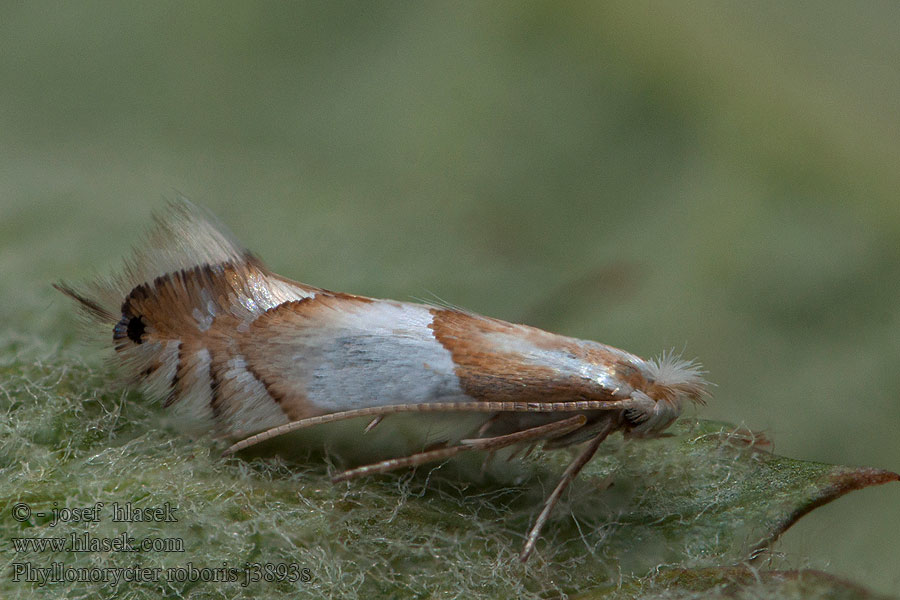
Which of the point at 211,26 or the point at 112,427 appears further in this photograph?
the point at 211,26

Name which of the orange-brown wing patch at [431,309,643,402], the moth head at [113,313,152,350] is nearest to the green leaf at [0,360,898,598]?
the moth head at [113,313,152,350]

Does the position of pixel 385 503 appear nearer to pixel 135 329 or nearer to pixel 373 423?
pixel 373 423

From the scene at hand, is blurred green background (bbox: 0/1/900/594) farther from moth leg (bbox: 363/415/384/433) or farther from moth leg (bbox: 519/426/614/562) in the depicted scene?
moth leg (bbox: 519/426/614/562)

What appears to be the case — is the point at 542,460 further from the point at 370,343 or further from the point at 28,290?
the point at 28,290

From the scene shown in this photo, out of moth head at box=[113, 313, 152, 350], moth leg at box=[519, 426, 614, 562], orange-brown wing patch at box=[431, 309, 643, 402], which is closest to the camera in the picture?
moth leg at box=[519, 426, 614, 562]

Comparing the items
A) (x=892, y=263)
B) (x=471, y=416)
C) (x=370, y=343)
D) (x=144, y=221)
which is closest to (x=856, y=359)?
(x=892, y=263)

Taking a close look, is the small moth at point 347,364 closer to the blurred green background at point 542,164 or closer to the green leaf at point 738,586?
the green leaf at point 738,586

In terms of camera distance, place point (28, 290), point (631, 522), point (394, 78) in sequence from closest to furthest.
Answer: point (631, 522) < point (28, 290) < point (394, 78)

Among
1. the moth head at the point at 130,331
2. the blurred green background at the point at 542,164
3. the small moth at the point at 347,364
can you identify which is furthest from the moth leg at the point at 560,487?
the moth head at the point at 130,331
